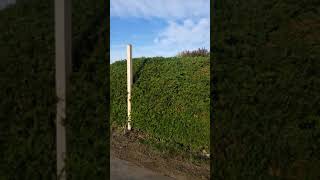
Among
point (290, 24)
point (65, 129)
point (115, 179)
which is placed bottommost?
point (115, 179)

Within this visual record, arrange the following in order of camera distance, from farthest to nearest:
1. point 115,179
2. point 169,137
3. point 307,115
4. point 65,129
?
point 169,137, point 115,179, point 65,129, point 307,115

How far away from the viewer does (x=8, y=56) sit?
11.0ft

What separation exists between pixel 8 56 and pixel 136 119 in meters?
5.63

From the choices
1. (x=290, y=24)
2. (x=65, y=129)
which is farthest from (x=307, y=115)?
(x=65, y=129)

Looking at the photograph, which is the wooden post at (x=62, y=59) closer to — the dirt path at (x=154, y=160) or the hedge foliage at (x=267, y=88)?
the hedge foliage at (x=267, y=88)

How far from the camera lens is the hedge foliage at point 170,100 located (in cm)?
703

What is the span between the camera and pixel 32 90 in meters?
3.20

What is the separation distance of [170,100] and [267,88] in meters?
5.07

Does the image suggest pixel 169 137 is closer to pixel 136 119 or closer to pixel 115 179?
pixel 136 119

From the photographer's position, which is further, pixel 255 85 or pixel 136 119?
pixel 136 119

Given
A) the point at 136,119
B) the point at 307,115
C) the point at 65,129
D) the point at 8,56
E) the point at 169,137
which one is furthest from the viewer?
the point at 136,119

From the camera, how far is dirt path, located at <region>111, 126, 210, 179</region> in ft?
19.2

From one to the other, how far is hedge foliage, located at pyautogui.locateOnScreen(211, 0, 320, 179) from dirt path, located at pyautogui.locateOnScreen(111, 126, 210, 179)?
2787 millimetres

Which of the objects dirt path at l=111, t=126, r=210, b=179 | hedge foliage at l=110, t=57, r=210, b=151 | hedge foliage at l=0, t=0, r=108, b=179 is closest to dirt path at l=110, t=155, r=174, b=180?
dirt path at l=111, t=126, r=210, b=179
